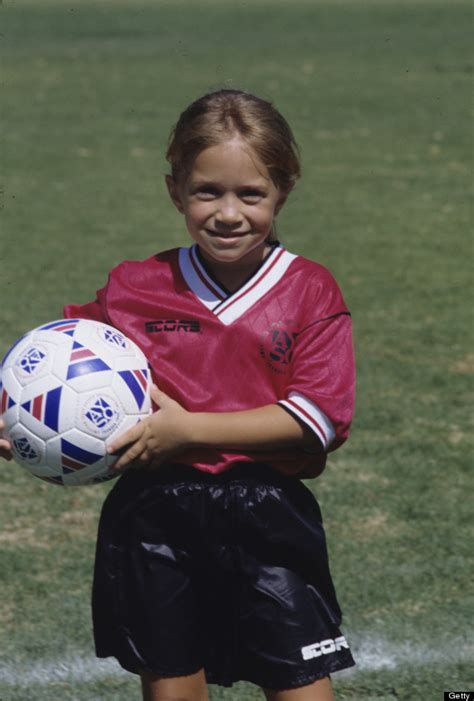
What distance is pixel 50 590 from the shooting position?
485cm

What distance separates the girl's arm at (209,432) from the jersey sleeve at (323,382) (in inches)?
1.3

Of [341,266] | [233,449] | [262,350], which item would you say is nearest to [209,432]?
[233,449]

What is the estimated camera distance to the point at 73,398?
10.6ft

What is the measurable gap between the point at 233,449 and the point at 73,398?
386 millimetres

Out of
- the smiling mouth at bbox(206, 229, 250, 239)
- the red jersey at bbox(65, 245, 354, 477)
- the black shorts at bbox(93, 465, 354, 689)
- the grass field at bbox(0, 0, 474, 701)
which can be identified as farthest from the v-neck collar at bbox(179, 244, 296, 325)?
the grass field at bbox(0, 0, 474, 701)

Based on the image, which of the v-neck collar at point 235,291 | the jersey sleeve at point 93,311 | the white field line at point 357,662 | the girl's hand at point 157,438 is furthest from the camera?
the white field line at point 357,662

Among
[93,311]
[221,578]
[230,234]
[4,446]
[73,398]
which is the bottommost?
[221,578]

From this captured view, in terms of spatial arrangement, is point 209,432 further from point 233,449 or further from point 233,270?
point 233,270

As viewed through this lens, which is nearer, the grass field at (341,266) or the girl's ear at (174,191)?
the girl's ear at (174,191)

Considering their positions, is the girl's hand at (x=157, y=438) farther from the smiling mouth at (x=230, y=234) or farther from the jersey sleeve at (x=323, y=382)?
the smiling mouth at (x=230, y=234)

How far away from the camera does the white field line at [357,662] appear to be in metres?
4.23

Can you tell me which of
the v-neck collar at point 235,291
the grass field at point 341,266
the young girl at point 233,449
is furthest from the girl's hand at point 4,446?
the grass field at point 341,266

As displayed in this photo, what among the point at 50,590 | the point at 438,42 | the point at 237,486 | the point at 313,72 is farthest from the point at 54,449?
the point at 438,42

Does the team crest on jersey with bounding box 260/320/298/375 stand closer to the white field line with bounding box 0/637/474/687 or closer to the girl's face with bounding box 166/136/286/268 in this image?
the girl's face with bounding box 166/136/286/268
